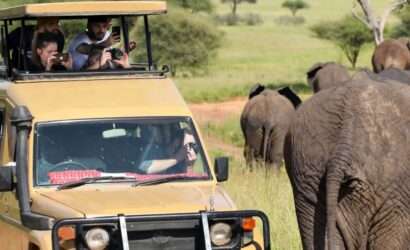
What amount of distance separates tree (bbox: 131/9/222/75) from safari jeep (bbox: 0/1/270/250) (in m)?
35.1

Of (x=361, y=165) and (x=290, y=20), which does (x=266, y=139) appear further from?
(x=290, y=20)

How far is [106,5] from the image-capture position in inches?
362

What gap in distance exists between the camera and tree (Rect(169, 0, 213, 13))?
54.6 metres

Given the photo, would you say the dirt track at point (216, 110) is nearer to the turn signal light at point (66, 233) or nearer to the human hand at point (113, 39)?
the human hand at point (113, 39)

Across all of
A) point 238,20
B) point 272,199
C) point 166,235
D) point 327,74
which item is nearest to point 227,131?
point 327,74

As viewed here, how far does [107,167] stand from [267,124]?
36.4ft

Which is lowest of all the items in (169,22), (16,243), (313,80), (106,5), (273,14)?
(273,14)

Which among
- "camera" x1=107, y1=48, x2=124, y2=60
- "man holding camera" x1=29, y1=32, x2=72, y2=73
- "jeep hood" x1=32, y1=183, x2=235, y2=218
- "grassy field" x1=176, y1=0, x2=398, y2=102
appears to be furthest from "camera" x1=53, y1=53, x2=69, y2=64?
"grassy field" x1=176, y1=0, x2=398, y2=102

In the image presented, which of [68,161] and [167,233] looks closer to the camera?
[167,233]

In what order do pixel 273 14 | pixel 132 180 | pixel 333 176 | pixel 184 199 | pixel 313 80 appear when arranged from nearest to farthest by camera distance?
pixel 333 176
pixel 184 199
pixel 132 180
pixel 313 80
pixel 273 14

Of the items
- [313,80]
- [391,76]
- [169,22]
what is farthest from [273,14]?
[391,76]

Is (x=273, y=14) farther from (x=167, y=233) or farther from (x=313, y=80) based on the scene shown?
(x=167, y=233)

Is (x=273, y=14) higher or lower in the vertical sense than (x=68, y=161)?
lower

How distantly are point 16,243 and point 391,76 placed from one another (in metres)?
3.25
